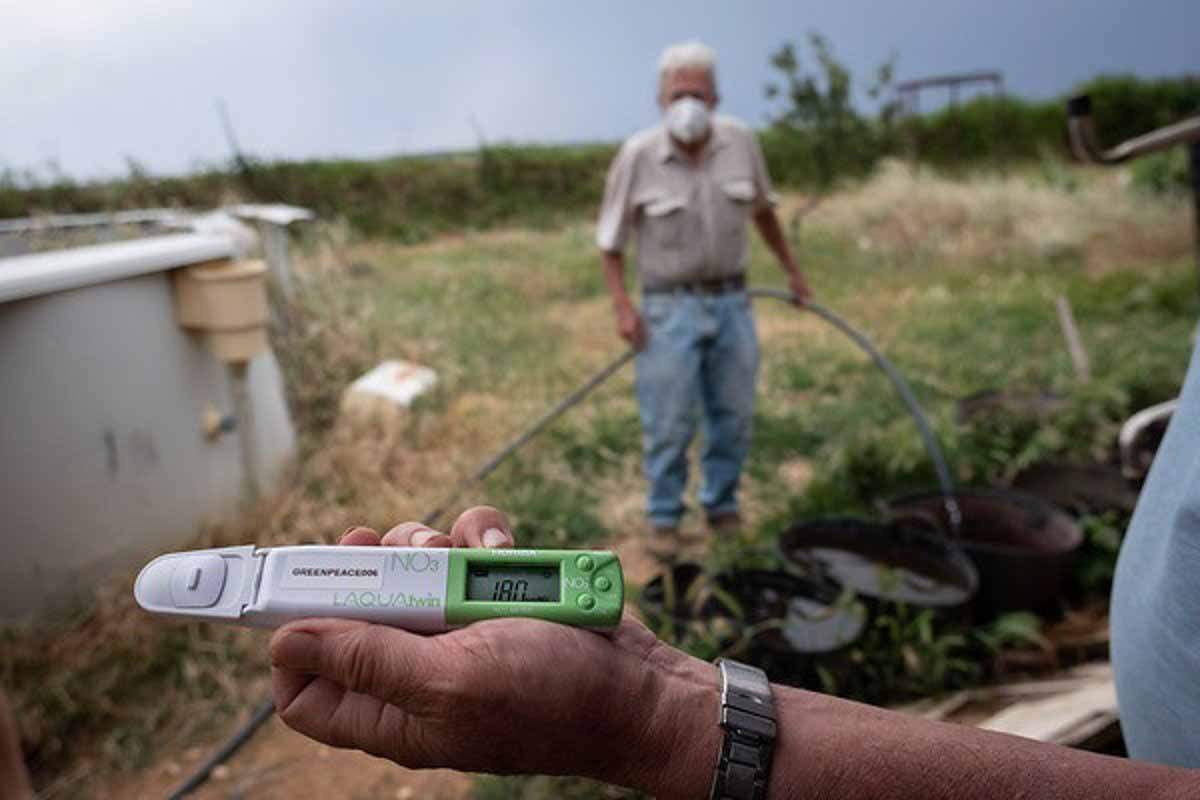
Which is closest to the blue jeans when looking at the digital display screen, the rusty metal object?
the rusty metal object

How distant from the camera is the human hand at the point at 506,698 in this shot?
749 mm

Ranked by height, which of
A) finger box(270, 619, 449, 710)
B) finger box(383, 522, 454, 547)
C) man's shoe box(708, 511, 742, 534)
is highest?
finger box(383, 522, 454, 547)

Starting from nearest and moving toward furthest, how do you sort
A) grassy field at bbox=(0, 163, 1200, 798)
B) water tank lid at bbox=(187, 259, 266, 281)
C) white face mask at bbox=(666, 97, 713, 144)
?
grassy field at bbox=(0, 163, 1200, 798)
water tank lid at bbox=(187, 259, 266, 281)
white face mask at bbox=(666, 97, 713, 144)

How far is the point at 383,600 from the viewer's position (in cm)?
78

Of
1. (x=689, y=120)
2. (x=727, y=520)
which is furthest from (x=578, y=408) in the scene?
(x=689, y=120)

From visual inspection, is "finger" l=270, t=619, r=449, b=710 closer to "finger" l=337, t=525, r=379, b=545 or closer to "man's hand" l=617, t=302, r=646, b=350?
"finger" l=337, t=525, r=379, b=545

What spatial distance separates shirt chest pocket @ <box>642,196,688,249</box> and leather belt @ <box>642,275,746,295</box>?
0.15 meters

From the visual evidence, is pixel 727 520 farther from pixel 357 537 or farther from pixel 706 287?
pixel 357 537

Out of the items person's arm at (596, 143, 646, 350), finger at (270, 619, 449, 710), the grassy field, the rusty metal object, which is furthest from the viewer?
person's arm at (596, 143, 646, 350)

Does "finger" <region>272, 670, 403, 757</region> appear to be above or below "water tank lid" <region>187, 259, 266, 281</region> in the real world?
below

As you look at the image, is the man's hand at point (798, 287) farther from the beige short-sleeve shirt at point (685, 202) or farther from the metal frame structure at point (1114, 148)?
the metal frame structure at point (1114, 148)

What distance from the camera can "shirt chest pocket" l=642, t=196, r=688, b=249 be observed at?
367 centimetres

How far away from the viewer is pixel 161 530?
3146 millimetres

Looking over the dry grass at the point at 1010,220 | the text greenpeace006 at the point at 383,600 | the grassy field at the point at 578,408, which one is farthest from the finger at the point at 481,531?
the dry grass at the point at 1010,220
